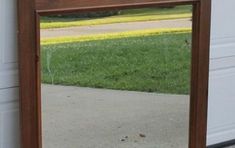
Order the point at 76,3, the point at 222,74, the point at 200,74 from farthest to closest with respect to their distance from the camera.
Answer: the point at 222,74 → the point at 200,74 → the point at 76,3

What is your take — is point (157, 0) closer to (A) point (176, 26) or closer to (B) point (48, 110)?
(A) point (176, 26)

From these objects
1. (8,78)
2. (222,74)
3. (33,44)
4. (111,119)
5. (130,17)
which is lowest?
(111,119)

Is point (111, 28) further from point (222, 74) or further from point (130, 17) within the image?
point (222, 74)

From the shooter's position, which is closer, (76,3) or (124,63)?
(76,3)

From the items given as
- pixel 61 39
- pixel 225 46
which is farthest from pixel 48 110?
pixel 225 46

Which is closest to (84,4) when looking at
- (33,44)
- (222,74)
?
(33,44)

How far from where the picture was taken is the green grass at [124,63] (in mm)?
3191

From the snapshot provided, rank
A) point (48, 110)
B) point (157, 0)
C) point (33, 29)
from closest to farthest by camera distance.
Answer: point (33, 29) → point (48, 110) → point (157, 0)

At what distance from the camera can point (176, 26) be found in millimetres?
3518

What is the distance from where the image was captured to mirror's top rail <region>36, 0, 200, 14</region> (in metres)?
3.02

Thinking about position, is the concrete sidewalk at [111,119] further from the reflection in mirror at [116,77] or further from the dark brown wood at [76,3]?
the dark brown wood at [76,3]

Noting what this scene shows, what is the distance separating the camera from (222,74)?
4023 millimetres

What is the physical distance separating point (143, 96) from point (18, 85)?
2.76 ft

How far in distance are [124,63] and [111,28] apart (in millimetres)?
237
